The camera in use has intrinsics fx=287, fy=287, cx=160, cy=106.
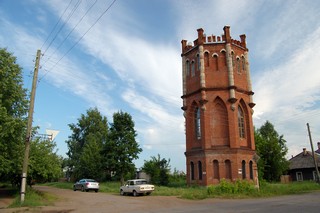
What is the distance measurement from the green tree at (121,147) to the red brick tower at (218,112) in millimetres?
8378

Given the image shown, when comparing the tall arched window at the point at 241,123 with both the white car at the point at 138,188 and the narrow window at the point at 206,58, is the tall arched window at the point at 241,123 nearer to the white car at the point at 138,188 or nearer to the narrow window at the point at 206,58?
the narrow window at the point at 206,58

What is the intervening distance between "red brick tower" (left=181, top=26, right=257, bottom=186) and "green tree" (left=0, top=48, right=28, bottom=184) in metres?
17.7

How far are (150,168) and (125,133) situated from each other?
19.7 feet

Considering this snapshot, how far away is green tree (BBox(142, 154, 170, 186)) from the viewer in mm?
38000

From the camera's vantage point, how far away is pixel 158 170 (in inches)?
1516

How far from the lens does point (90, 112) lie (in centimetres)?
5709

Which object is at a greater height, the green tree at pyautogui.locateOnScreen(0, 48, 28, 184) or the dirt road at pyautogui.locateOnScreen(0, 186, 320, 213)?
the green tree at pyautogui.locateOnScreen(0, 48, 28, 184)

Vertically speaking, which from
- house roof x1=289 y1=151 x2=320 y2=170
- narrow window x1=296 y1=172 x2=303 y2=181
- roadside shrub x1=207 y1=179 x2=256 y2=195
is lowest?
roadside shrub x1=207 y1=179 x2=256 y2=195

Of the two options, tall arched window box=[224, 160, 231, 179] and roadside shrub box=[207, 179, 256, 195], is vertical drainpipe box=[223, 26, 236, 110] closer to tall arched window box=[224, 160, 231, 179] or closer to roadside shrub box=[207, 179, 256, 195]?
tall arched window box=[224, 160, 231, 179]

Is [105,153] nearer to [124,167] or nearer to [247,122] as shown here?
[124,167]

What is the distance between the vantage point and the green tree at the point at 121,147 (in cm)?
3703

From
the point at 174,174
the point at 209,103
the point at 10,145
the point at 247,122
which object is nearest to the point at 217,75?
the point at 209,103

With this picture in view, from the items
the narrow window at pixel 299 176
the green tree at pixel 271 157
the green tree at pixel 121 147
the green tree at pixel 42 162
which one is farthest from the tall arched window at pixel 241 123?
the narrow window at pixel 299 176

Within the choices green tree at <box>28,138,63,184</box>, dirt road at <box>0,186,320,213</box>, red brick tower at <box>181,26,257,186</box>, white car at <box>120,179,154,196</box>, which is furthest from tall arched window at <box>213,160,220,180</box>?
green tree at <box>28,138,63,184</box>
